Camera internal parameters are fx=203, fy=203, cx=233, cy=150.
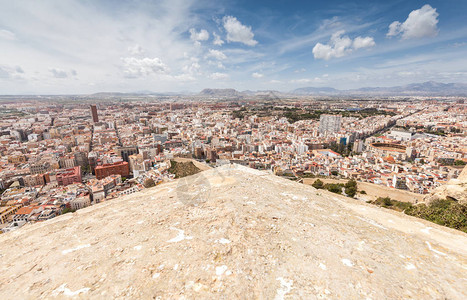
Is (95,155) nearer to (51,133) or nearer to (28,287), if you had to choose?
(51,133)

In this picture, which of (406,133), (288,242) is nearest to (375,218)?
(288,242)

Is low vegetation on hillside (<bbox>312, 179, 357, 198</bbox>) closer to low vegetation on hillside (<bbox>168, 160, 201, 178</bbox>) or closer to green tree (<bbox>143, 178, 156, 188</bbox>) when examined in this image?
low vegetation on hillside (<bbox>168, 160, 201, 178</bbox>)

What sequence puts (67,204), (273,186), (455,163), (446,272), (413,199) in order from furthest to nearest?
1. (455,163)
2. (67,204)
3. (413,199)
4. (273,186)
5. (446,272)

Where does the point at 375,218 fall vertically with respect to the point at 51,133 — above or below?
above

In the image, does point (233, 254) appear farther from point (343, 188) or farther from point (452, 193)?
point (343, 188)

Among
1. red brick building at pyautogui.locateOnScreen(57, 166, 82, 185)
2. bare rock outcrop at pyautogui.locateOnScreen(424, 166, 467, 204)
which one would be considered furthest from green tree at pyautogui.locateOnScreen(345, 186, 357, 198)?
red brick building at pyautogui.locateOnScreen(57, 166, 82, 185)

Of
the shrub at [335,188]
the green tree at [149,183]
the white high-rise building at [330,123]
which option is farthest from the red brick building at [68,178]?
the white high-rise building at [330,123]

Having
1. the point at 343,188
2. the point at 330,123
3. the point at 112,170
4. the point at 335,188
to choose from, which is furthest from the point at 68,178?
the point at 330,123

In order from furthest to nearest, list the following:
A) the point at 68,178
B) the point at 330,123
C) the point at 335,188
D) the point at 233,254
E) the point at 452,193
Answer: the point at 330,123 < the point at 68,178 < the point at 335,188 < the point at 452,193 < the point at 233,254
